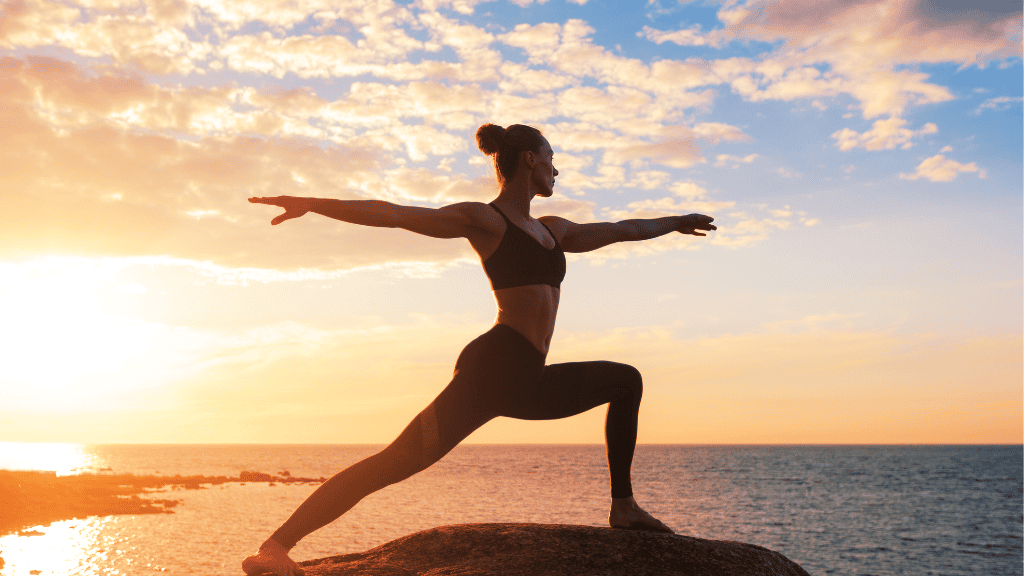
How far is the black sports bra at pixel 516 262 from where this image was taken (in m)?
5.17

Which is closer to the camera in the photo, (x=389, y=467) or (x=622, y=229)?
(x=389, y=467)

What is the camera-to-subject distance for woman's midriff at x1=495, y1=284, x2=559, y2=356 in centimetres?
517

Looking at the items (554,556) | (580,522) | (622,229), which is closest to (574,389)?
(554,556)

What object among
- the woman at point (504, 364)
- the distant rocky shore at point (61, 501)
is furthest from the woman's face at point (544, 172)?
the distant rocky shore at point (61, 501)

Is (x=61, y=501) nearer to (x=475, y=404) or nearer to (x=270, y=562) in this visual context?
(x=270, y=562)

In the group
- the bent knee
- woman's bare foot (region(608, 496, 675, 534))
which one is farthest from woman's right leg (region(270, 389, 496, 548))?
woman's bare foot (region(608, 496, 675, 534))

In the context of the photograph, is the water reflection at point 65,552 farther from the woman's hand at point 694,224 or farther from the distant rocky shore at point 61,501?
the woman's hand at point 694,224

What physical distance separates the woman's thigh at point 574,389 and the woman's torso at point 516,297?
25cm

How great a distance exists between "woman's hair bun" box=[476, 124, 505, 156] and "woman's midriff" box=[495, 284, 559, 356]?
114cm

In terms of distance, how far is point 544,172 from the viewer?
5613mm

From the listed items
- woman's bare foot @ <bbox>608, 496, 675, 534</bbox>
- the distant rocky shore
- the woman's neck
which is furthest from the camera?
the distant rocky shore

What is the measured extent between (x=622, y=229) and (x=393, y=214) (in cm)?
232

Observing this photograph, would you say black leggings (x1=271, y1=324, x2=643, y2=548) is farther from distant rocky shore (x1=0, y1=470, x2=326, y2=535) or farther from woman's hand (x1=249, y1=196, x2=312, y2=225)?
distant rocky shore (x1=0, y1=470, x2=326, y2=535)

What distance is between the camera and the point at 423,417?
495 centimetres
